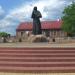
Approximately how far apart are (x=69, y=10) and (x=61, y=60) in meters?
63.1

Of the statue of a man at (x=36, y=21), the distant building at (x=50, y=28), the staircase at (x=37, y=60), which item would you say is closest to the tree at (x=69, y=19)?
the distant building at (x=50, y=28)

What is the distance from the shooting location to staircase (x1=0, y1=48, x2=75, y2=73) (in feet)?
49.1

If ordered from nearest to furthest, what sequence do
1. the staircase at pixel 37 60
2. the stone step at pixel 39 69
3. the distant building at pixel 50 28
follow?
the stone step at pixel 39 69
the staircase at pixel 37 60
the distant building at pixel 50 28

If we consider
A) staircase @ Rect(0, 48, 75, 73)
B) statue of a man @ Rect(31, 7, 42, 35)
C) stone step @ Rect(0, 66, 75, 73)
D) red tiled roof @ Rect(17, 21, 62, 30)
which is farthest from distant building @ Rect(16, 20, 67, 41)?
stone step @ Rect(0, 66, 75, 73)

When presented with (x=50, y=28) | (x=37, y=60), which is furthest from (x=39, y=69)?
(x=50, y=28)

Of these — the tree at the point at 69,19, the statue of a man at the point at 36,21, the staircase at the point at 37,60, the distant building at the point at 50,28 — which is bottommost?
the distant building at the point at 50,28

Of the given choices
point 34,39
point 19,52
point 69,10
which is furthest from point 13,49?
point 69,10

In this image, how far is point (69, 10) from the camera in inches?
3066

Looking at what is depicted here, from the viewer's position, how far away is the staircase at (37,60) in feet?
49.1

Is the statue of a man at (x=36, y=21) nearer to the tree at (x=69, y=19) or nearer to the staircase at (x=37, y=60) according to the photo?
the staircase at (x=37, y=60)

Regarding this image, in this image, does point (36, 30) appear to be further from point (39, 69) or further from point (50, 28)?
point (50, 28)

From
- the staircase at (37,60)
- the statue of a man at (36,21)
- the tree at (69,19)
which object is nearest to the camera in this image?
the staircase at (37,60)

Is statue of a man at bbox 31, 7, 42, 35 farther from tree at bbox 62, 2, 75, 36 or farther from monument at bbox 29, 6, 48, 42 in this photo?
tree at bbox 62, 2, 75, 36

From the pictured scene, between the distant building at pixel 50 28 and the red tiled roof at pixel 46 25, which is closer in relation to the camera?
the distant building at pixel 50 28
